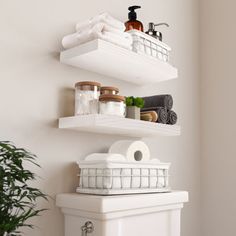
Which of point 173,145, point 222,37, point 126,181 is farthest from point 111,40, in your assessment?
point 222,37

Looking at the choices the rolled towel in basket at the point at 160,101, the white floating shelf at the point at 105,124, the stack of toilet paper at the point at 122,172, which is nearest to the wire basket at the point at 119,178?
the stack of toilet paper at the point at 122,172

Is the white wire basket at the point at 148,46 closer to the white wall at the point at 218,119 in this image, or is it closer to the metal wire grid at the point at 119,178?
the metal wire grid at the point at 119,178

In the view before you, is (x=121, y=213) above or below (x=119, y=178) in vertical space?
below

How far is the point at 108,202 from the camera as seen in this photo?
1.12 m

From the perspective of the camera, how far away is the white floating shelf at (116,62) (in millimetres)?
1219

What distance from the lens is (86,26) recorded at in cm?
127

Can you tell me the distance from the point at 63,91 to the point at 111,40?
25 cm

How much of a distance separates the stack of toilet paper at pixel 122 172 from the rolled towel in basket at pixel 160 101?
0.68 feet

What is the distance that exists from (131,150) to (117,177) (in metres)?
0.16

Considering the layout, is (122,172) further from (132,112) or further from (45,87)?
(45,87)

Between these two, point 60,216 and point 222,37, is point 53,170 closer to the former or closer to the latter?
point 60,216

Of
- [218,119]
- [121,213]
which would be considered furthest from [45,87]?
[218,119]

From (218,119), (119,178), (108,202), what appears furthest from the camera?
(218,119)

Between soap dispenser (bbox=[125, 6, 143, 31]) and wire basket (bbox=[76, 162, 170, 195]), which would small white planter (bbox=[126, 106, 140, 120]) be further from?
soap dispenser (bbox=[125, 6, 143, 31])
